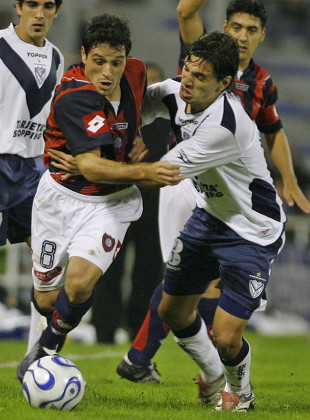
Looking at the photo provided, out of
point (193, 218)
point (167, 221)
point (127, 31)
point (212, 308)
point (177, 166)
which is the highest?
point (127, 31)

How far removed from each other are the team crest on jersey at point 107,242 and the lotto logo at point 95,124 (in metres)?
0.62

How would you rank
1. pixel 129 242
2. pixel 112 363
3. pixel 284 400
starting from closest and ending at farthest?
1. pixel 284 400
2. pixel 112 363
3. pixel 129 242

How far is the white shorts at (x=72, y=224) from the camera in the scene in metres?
5.43

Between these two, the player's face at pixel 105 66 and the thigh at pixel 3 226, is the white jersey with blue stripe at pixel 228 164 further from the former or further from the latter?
the thigh at pixel 3 226

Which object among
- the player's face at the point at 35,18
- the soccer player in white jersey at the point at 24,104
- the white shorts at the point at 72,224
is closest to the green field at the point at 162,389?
the white shorts at the point at 72,224

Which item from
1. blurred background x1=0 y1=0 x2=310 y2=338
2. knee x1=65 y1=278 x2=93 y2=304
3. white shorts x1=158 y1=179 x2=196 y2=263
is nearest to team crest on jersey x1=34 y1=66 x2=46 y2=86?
white shorts x1=158 y1=179 x2=196 y2=263

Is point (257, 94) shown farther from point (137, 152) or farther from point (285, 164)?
point (137, 152)

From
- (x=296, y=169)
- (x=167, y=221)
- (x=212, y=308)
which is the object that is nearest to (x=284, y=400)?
(x=212, y=308)

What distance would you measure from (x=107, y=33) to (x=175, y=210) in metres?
1.83

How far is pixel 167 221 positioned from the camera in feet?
22.4

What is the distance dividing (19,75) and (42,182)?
1.20m

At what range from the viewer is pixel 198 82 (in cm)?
521

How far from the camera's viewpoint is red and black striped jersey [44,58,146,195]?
207 inches

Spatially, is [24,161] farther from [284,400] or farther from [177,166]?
[284,400]
